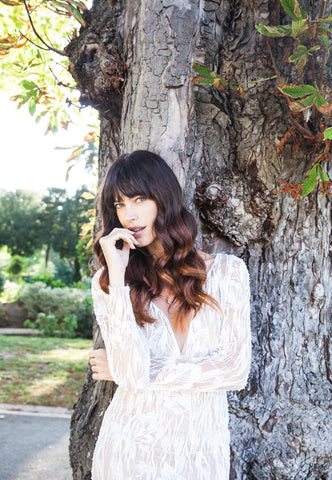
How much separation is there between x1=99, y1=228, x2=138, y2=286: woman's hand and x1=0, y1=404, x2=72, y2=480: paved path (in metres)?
3.06

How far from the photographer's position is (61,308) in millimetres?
11094

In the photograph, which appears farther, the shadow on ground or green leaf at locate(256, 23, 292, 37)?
the shadow on ground

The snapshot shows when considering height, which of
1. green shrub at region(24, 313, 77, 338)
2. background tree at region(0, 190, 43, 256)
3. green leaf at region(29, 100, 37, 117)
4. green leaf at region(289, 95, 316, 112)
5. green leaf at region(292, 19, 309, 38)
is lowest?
green shrub at region(24, 313, 77, 338)

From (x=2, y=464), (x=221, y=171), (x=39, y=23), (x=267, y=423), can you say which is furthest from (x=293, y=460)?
(x=39, y=23)

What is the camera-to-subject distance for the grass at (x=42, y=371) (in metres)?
5.83

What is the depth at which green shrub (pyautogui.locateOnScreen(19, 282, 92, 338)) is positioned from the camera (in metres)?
10.6

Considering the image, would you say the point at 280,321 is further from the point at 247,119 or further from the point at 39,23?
the point at 39,23

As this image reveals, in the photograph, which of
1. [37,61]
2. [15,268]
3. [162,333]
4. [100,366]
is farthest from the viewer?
[15,268]

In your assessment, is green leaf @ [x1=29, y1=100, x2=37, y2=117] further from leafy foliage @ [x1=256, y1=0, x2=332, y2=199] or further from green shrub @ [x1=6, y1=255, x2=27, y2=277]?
green shrub @ [x1=6, y1=255, x2=27, y2=277]

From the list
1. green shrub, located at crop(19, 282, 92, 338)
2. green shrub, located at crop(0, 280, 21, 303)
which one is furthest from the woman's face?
green shrub, located at crop(0, 280, 21, 303)

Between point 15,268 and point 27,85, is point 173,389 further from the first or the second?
point 15,268

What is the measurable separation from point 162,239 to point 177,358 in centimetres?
55

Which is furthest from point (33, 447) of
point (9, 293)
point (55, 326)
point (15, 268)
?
point (15, 268)

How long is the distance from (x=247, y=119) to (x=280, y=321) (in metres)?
1.11
